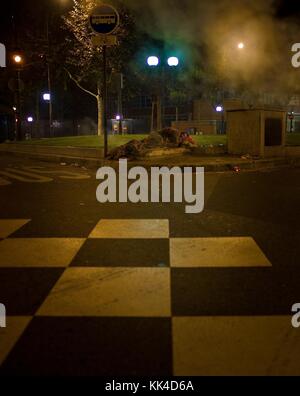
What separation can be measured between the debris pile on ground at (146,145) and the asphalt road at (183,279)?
3.73 m

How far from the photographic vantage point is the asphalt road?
7.41ft

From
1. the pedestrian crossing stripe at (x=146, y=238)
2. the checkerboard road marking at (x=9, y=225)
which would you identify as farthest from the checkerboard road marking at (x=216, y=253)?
the checkerboard road marking at (x=9, y=225)

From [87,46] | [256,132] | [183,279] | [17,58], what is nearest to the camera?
[183,279]

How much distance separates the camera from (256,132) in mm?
10664

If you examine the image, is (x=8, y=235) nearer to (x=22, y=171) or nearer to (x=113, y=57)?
(x=22, y=171)

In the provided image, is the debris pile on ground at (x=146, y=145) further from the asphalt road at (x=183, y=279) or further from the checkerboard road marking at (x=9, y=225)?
the checkerboard road marking at (x=9, y=225)

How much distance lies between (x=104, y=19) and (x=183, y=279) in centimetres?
724

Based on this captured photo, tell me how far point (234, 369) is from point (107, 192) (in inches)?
189

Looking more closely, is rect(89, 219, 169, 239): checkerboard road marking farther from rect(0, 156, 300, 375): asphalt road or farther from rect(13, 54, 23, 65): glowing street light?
rect(13, 54, 23, 65): glowing street light

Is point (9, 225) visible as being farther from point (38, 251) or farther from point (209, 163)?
point (209, 163)

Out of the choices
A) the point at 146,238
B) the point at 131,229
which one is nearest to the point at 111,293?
the point at 146,238

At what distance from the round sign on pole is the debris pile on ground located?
7.14 ft

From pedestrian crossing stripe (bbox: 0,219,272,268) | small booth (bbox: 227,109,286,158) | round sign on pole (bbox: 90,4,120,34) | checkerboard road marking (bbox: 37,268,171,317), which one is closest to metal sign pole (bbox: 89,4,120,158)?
round sign on pole (bbox: 90,4,120,34)

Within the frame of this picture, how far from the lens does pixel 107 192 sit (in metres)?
6.83
